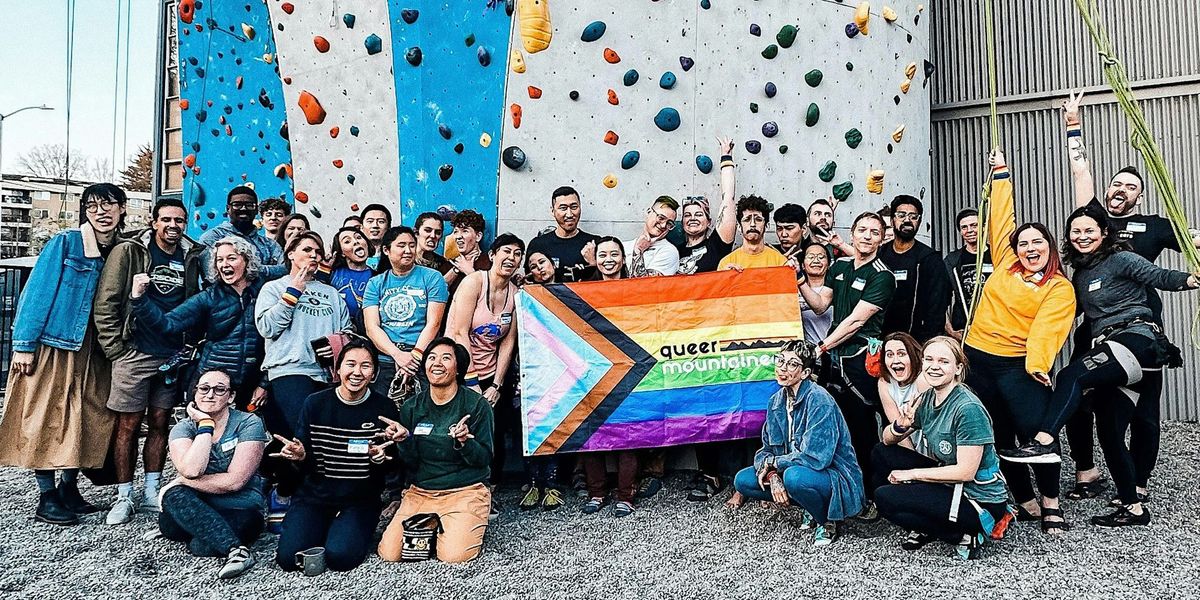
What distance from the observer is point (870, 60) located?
22.0 feet

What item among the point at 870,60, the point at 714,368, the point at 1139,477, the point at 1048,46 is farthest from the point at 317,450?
the point at 1048,46

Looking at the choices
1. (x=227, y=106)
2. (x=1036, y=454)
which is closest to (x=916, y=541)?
(x=1036, y=454)

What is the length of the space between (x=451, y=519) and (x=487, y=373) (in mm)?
1023

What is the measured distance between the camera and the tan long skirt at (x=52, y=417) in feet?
15.1

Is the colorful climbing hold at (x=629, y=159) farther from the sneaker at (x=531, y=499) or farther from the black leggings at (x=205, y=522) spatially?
the black leggings at (x=205, y=522)

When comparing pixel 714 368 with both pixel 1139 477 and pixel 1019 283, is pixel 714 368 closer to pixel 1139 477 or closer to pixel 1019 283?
pixel 1019 283

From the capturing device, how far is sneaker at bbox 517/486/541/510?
4855mm

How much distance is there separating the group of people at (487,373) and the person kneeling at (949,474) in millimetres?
12

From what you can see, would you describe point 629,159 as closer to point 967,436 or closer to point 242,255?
point 242,255

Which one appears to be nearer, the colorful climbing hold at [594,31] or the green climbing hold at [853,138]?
the colorful climbing hold at [594,31]

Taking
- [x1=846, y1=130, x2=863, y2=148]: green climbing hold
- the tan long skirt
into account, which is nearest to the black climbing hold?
[x1=846, y1=130, x2=863, y2=148]: green climbing hold

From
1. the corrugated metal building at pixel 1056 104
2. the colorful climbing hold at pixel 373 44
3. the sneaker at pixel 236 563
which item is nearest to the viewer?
the sneaker at pixel 236 563

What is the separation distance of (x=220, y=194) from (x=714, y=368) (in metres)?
5.30

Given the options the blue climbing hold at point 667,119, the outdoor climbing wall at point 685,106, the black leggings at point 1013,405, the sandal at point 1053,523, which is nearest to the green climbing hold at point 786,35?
the outdoor climbing wall at point 685,106
